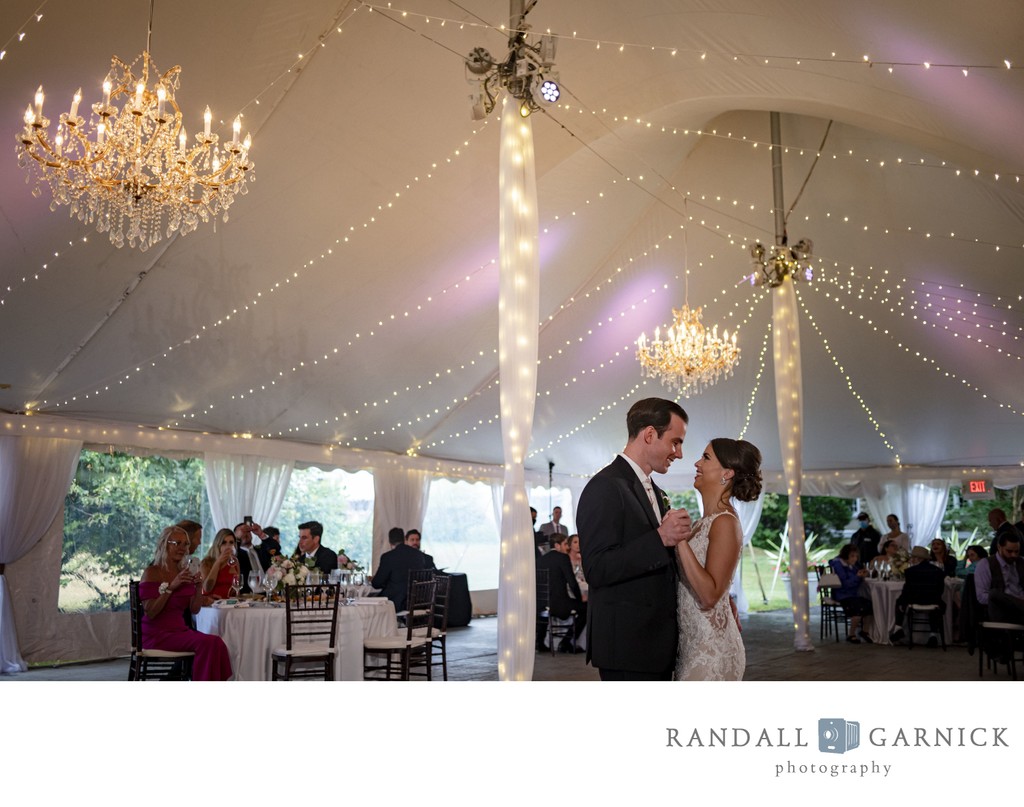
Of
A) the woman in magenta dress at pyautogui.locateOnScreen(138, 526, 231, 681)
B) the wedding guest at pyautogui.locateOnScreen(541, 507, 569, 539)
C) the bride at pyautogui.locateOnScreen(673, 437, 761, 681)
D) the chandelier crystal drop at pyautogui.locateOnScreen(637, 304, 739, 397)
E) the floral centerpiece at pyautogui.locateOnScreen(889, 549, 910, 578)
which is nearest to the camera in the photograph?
the bride at pyautogui.locateOnScreen(673, 437, 761, 681)

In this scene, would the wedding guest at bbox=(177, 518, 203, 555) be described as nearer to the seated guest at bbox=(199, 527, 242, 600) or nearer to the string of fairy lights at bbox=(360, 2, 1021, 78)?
the seated guest at bbox=(199, 527, 242, 600)

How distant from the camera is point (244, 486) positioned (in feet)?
34.3

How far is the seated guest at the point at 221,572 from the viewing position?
6070 mm

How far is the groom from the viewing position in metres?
2.18

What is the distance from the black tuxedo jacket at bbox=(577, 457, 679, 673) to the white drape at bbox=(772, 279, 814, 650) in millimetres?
7105

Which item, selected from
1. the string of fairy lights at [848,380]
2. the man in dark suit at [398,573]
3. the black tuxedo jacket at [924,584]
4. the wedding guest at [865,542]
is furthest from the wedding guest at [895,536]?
the man in dark suit at [398,573]

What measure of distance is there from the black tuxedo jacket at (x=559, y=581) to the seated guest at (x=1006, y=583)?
12.0ft

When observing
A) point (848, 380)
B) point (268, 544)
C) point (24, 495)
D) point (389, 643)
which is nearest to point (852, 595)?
point (848, 380)
